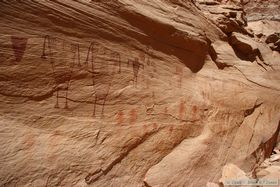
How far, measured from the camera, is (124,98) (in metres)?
3.61

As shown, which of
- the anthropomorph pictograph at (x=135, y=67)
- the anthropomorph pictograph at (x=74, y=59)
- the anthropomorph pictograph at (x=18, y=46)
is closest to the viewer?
the anthropomorph pictograph at (x=18, y=46)

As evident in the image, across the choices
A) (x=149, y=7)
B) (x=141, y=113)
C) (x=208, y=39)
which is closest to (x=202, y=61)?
(x=208, y=39)

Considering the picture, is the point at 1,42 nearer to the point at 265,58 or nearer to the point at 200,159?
the point at 200,159

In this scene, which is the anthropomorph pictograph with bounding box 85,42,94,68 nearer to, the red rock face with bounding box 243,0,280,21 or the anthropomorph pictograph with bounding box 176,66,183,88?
the anthropomorph pictograph with bounding box 176,66,183,88

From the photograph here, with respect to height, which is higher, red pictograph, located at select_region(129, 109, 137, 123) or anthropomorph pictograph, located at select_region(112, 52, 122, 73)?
anthropomorph pictograph, located at select_region(112, 52, 122, 73)

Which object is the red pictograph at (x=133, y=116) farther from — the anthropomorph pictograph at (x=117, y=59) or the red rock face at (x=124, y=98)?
the anthropomorph pictograph at (x=117, y=59)

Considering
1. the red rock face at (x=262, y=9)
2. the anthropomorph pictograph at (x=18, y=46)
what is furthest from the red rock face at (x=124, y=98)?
the red rock face at (x=262, y=9)

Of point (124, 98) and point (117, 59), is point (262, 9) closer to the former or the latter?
point (117, 59)

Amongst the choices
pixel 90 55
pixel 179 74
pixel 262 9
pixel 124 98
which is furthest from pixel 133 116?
pixel 262 9

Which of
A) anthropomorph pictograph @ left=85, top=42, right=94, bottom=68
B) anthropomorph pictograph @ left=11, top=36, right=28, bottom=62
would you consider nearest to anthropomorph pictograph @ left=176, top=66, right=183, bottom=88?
anthropomorph pictograph @ left=85, top=42, right=94, bottom=68

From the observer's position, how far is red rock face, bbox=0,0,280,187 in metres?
2.86

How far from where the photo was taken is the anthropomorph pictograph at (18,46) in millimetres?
2849

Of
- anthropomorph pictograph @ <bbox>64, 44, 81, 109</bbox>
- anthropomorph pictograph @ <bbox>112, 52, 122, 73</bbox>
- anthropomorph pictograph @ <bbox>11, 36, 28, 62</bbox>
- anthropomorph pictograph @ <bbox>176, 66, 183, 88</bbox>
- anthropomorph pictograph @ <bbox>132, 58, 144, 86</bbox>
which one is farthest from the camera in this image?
anthropomorph pictograph @ <bbox>176, 66, 183, 88</bbox>

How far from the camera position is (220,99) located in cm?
475
